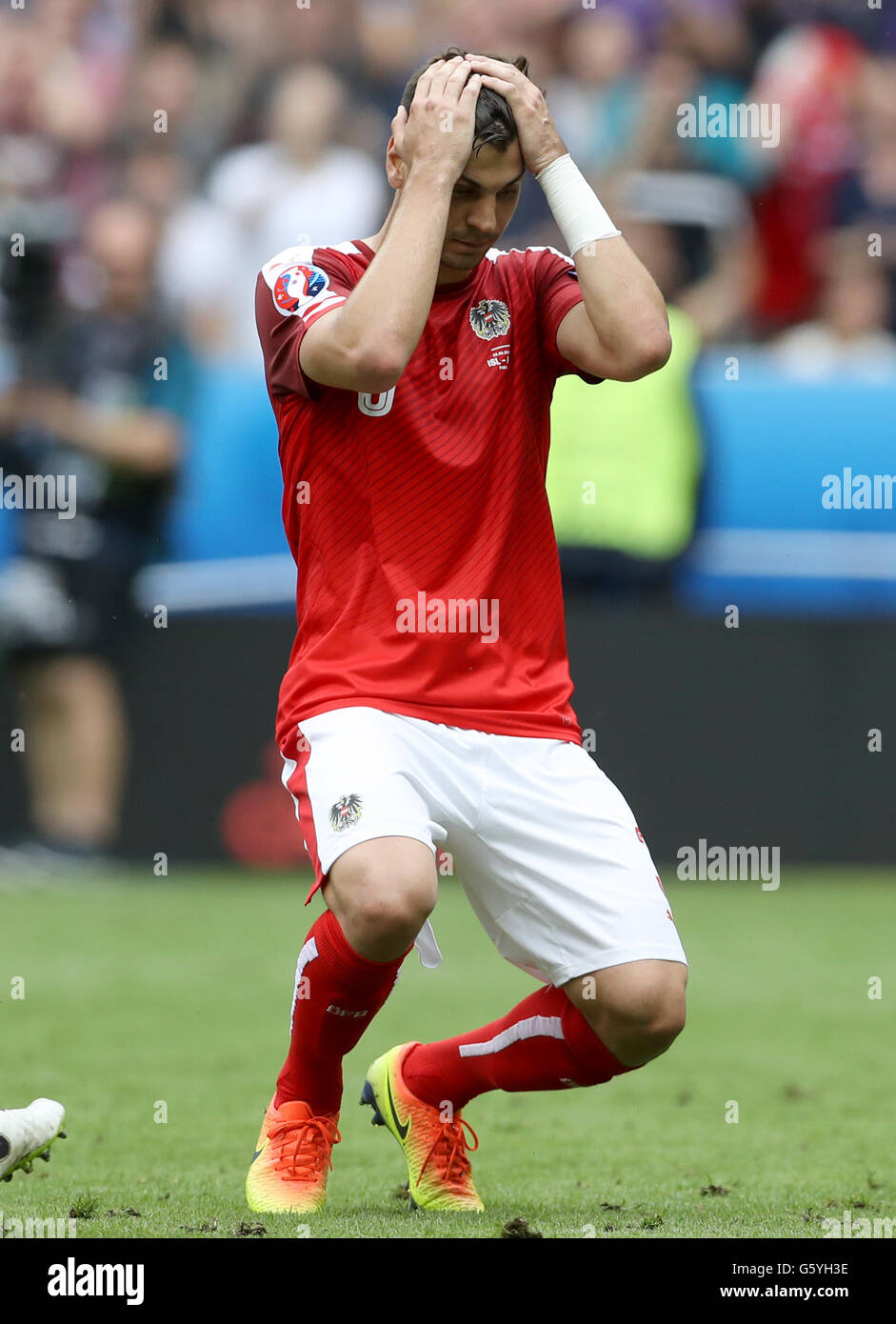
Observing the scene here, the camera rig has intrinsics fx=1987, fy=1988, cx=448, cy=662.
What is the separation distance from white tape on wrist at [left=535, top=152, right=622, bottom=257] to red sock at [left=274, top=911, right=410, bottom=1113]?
1.46 meters

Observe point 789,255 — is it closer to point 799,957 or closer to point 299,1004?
point 799,957

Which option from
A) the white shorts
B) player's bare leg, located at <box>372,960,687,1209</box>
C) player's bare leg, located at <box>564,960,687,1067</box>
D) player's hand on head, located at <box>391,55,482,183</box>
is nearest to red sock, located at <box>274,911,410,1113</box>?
the white shorts

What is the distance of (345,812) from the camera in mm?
3822

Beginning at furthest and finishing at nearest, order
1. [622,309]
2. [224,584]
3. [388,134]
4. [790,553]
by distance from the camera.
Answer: [388,134], [790,553], [224,584], [622,309]

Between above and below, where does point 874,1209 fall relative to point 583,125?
below

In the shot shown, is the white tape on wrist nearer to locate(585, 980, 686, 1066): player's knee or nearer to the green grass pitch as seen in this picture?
locate(585, 980, 686, 1066): player's knee

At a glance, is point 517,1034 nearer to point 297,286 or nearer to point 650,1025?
point 650,1025

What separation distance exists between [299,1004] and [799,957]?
13.9 feet

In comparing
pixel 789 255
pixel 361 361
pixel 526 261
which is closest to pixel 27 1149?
pixel 361 361

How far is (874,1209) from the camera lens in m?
3.96

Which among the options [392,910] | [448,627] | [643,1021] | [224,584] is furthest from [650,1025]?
[224,584]

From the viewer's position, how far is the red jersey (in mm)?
3994

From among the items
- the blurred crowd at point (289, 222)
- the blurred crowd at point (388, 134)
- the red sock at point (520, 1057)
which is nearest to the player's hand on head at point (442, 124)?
the red sock at point (520, 1057)

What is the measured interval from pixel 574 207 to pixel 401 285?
479mm
